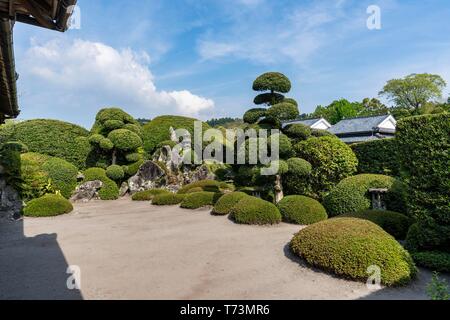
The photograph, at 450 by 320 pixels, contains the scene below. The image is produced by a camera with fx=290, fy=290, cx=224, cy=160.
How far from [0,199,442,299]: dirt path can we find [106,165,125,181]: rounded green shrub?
7928 mm

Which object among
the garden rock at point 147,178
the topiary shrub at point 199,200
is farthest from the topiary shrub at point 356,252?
the garden rock at point 147,178

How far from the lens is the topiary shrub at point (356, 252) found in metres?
5.06

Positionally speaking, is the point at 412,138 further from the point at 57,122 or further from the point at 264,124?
the point at 57,122

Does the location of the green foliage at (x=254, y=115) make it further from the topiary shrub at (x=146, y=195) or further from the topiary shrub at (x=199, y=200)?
the topiary shrub at (x=146, y=195)

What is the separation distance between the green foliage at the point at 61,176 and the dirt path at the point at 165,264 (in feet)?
17.5

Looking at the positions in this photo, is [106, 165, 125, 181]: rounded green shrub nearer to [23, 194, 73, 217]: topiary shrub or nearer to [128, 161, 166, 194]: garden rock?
[128, 161, 166, 194]: garden rock

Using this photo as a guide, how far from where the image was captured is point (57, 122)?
19.5 m

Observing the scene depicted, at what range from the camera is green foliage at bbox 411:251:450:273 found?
217 inches

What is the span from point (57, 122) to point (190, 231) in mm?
15346

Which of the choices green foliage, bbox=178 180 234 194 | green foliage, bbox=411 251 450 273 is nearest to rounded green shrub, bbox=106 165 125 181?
green foliage, bbox=178 180 234 194

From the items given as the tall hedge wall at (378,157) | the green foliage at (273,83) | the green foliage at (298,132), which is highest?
the green foliage at (273,83)

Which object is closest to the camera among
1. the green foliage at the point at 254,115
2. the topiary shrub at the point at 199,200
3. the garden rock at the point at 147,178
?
the green foliage at the point at 254,115

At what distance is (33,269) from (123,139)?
45.9 ft

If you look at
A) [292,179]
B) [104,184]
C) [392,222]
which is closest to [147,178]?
[104,184]
